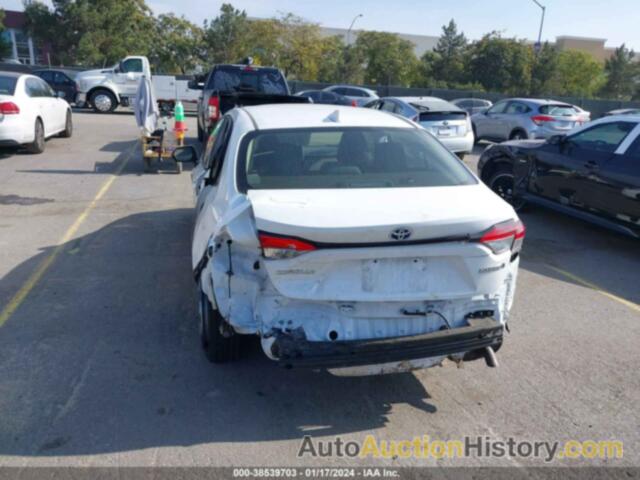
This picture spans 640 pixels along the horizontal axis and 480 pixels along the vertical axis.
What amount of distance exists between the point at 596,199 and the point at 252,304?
5.57 meters

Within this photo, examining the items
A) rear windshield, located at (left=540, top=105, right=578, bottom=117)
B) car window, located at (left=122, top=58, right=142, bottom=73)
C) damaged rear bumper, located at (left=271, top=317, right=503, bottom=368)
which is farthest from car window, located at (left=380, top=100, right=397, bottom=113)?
car window, located at (left=122, top=58, right=142, bottom=73)

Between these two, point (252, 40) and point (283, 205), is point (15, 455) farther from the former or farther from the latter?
point (252, 40)


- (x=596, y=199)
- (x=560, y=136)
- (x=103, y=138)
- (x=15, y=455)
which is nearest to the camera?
(x=15, y=455)

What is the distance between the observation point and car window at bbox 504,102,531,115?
16.5 m

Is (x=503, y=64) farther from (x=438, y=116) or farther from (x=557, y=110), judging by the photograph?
(x=438, y=116)

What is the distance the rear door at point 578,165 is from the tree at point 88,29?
132 feet

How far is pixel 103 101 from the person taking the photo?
73.8ft

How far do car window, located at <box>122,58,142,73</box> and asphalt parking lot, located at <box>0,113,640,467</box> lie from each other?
1794cm

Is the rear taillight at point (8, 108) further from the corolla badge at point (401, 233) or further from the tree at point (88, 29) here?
the tree at point (88, 29)

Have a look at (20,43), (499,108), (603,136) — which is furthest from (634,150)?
(20,43)

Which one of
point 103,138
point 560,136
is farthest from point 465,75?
point 560,136

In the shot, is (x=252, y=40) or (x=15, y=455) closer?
(x=15, y=455)

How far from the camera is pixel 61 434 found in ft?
10.2

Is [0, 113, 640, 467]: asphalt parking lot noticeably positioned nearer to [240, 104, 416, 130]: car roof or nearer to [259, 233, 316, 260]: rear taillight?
[259, 233, 316, 260]: rear taillight
